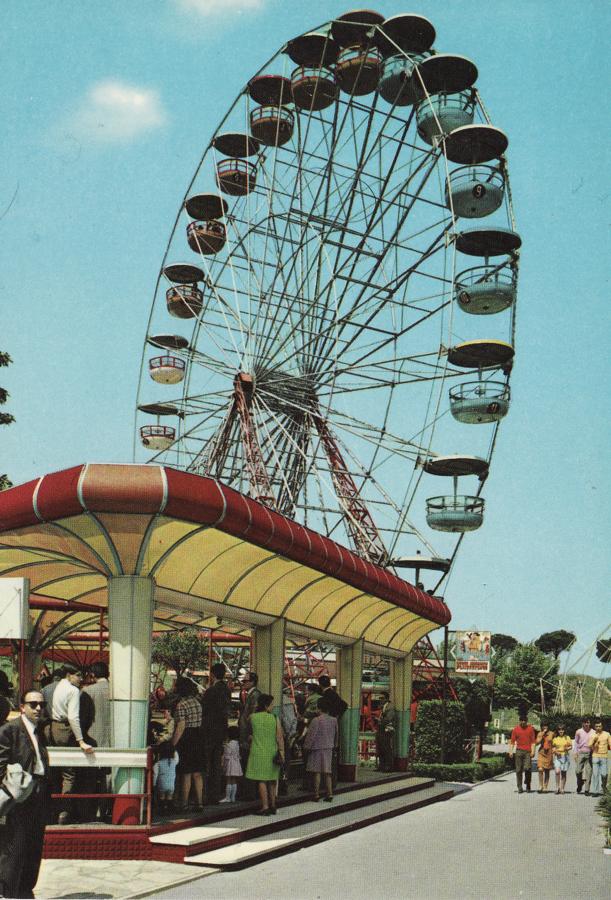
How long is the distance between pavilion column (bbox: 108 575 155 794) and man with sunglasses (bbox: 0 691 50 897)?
12.1 ft

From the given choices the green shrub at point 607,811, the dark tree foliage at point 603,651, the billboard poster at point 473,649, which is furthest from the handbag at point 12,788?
the billboard poster at point 473,649

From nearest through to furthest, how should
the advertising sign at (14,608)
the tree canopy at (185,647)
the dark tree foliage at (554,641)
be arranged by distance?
the advertising sign at (14,608) → the tree canopy at (185,647) → the dark tree foliage at (554,641)

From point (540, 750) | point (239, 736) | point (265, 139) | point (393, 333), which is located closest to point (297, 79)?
point (265, 139)

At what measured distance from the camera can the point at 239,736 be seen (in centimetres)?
1363

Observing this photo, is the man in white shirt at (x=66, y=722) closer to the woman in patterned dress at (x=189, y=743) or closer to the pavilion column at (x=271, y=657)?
the woman in patterned dress at (x=189, y=743)

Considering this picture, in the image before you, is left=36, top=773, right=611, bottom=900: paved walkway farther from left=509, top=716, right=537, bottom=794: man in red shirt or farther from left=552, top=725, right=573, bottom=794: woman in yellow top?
left=552, top=725, right=573, bottom=794: woman in yellow top

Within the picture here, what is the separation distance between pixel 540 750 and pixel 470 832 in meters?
7.82

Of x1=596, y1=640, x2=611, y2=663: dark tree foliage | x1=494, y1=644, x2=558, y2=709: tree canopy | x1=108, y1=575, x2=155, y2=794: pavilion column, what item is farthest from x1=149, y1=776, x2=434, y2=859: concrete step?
x1=494, y1=644, x2=558, y2=709: tree canopy

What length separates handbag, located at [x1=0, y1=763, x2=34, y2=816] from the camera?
721cm

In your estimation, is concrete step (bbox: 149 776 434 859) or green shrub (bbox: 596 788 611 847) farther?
green shrub (bbox: 596 788 611 847)

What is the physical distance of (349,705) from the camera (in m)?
19.0

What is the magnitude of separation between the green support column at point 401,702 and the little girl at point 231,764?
29.5 feet

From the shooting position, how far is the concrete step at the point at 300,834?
1063 cm

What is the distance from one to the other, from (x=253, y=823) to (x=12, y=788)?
229 inches
